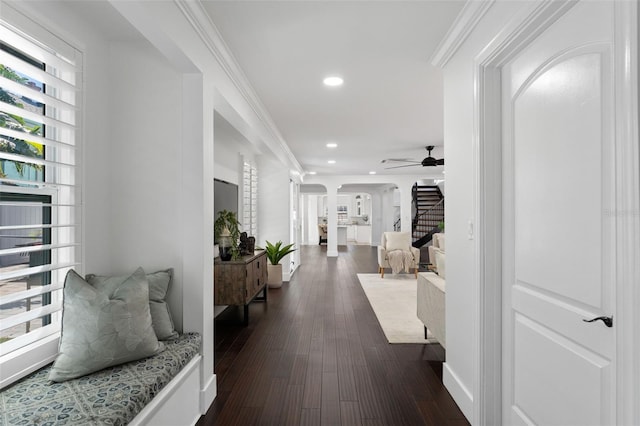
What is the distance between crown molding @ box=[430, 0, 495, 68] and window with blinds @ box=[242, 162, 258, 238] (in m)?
3.47

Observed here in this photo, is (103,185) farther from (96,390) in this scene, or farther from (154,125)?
(96,390)

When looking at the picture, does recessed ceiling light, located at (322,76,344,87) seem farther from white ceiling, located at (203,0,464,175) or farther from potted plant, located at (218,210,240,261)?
potted plant, located at (218,210,240,261)

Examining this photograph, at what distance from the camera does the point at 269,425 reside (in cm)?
196

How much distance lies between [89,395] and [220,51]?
209 centimetres

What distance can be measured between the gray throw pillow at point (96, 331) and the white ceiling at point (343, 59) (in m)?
1.67

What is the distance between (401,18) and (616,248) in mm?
1663

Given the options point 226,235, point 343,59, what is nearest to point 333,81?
point 343,59

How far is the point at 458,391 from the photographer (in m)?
2.17

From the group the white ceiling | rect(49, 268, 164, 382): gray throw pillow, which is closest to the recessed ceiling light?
the white ceiling

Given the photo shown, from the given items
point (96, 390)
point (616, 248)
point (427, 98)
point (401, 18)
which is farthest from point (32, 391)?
point (427, 98)

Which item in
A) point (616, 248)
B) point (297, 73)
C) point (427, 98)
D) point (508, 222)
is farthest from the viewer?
point (427, 98)

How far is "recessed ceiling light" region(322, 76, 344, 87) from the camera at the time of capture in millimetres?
2859

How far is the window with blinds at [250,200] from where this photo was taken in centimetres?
525

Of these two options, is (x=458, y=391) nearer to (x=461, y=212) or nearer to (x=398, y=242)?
(x=461, y=212)
